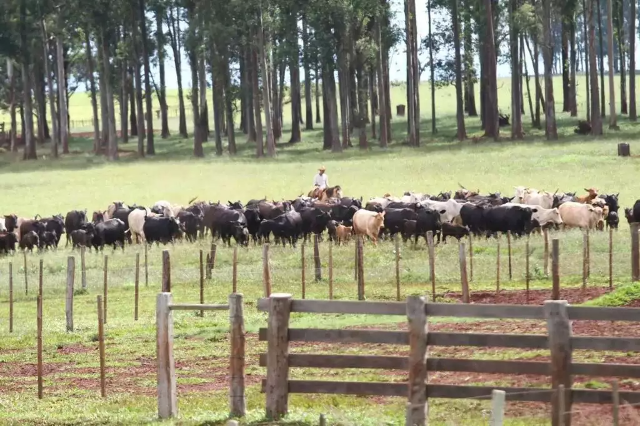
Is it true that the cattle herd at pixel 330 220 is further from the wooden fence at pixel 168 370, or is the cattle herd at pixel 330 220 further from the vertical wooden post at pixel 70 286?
the wooden fence at pixel 168 370

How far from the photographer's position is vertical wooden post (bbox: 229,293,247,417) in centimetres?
1148

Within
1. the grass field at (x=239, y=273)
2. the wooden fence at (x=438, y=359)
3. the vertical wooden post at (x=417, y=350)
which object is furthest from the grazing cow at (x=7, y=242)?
the vertical wooden post at (x=417, y=350)

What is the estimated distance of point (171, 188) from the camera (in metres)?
55.9

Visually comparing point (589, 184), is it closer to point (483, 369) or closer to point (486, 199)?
point (486, 199)

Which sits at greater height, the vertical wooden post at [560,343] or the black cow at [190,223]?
the vertical wooden post at [560,343]

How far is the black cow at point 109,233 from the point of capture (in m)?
36.3

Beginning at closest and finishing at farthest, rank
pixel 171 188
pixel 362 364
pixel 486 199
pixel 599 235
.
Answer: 1. pixel 362 364
2. pixel 599 235
3. pixel 486 199
4. pixel 171 188

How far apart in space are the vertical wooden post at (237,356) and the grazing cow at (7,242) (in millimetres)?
25943

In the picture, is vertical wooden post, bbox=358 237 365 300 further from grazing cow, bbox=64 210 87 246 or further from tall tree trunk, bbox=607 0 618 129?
tall tree trunk, bbox=607 0 618 129

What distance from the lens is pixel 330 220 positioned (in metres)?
34.9

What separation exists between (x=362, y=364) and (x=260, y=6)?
199ft

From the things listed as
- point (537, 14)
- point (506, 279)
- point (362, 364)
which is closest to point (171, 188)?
point (537, 14)

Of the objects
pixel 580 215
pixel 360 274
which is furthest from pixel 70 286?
pixel 580 215

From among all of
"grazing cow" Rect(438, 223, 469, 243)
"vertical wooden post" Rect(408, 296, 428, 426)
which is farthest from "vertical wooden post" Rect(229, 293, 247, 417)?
"grazing cow" Rect(438, 223, 469, 243)
